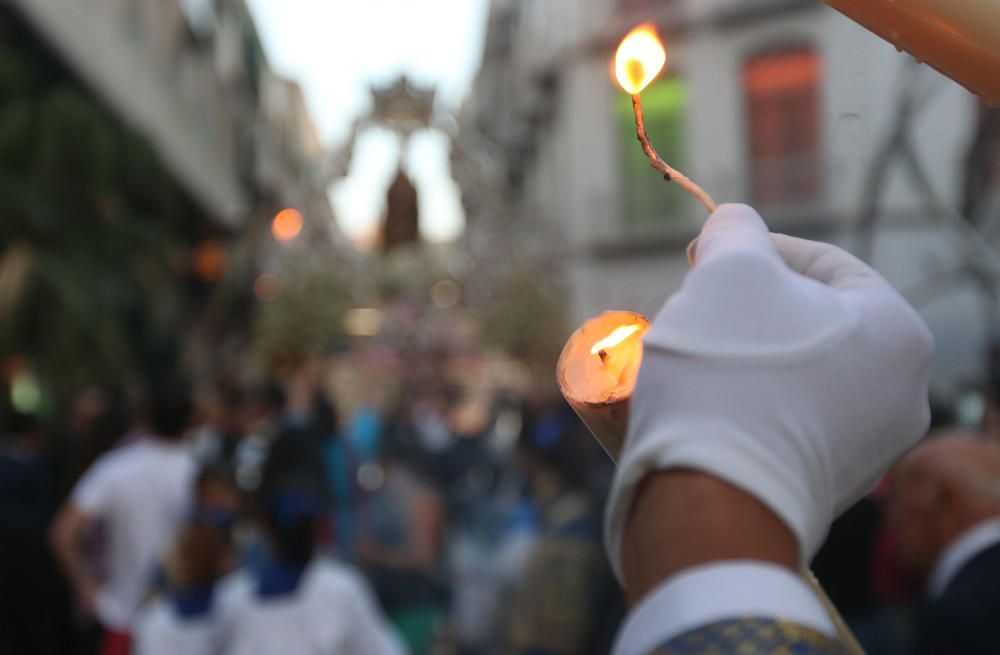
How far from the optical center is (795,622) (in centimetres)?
79

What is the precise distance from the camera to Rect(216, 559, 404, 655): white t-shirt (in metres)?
3.59

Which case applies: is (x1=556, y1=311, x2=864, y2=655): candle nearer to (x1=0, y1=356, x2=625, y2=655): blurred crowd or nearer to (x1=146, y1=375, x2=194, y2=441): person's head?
(x1=0, y1=356, x2=625, y2=655): blurred crowd

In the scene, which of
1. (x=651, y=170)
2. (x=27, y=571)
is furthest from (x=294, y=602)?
(x=651, y=170)

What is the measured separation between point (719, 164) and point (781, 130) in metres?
0.89

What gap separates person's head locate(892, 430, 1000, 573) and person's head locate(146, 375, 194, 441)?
3.48 m

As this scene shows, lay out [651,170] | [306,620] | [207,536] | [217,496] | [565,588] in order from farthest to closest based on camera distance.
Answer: [651,170] < [217,496] < [565,588] < [207,536] < [306,620]

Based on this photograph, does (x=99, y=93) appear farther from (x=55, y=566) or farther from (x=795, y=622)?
(x=795, y=622)

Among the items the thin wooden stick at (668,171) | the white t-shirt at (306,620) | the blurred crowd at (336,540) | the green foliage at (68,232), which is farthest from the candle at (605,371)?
the green foliage at (68,232)

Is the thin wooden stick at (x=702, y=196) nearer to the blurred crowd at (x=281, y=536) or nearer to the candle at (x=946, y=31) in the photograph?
the candle at (x=946, y=31)

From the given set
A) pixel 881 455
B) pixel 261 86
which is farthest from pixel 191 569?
pixel 261 86

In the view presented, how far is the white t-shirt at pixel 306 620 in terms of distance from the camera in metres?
3.59

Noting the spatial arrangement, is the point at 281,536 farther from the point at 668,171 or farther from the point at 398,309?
the point at 398,309

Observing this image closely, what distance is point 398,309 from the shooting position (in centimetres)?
1345

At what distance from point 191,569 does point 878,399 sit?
3.19 metres
